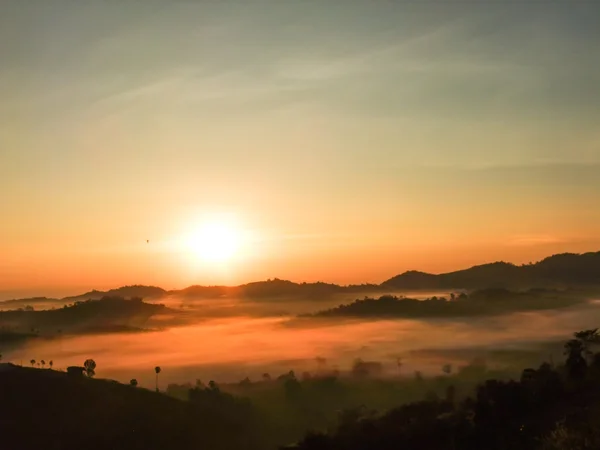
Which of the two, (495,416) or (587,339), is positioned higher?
(587,339)

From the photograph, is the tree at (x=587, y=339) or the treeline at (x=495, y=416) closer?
the treeline at (x=495, y=416)

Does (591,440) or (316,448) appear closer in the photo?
(591,440)

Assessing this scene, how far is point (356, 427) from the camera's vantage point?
16062 centimetres

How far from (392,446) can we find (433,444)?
16.3 meters

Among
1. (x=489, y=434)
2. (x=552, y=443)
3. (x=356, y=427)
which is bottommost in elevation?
(x=356, y=427)

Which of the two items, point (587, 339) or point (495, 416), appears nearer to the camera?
point (495, 416)

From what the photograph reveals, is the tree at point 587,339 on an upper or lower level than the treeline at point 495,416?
upper

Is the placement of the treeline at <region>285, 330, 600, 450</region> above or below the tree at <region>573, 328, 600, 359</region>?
below

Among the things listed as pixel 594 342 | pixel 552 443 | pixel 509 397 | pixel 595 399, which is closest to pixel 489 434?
pixel 595 399

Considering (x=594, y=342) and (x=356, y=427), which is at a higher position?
(x=594, y=342)

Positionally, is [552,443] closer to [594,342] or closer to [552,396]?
[552,396]

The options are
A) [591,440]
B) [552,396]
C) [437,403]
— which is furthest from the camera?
[437,403]

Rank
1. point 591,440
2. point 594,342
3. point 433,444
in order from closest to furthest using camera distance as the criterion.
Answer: point 591,440 → point 433,444 → point 594,342

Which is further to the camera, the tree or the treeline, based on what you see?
the tree
